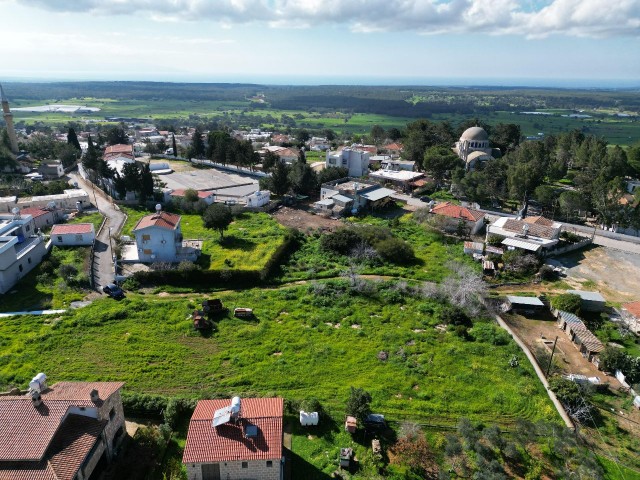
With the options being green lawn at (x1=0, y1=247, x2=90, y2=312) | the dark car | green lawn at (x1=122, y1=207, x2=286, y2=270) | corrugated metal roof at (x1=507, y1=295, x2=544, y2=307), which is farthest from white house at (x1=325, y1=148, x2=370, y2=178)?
the dark car

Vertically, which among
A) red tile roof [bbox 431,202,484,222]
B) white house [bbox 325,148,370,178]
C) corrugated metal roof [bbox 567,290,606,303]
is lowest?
corrugated metal roof [bbox 567,290,606,303]

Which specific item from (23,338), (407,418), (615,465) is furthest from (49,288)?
(615,465)

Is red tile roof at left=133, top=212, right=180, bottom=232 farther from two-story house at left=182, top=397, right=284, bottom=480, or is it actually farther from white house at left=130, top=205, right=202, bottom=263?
two-story house at left=182, top=397, right=284, bottom=480

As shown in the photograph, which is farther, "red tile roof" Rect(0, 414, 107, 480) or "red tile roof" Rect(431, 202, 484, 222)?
"red tile roof" Rect(431, 202, 484, 222)

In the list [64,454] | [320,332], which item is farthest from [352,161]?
Answer: [64,454]

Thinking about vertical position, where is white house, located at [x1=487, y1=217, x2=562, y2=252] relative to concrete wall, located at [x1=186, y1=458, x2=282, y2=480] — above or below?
above
